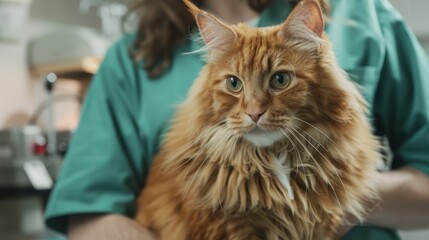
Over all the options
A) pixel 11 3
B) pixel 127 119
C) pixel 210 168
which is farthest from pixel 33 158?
pixel 210 168

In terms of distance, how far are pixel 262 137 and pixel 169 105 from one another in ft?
0.44

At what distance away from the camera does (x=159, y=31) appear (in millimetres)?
463

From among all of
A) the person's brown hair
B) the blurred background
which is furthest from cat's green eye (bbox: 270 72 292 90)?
the blurred background

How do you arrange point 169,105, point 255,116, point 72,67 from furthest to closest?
point 72,67 → point 169,105 → point 255,116

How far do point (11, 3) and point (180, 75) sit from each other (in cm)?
56

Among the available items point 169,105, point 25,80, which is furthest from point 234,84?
point 25,80

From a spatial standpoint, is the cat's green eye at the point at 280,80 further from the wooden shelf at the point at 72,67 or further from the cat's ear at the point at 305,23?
the wooden shelf at the point at 72,67

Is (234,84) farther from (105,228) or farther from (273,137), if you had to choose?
(105,228)

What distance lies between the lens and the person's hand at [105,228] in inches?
19.1

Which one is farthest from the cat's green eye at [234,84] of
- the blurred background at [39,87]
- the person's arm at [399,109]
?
the blurred background at [39,87]

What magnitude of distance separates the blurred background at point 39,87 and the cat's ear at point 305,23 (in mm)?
272

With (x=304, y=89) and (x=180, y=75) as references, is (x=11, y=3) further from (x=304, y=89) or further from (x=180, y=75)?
(x=304, y=89)

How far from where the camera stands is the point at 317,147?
0.35 meters

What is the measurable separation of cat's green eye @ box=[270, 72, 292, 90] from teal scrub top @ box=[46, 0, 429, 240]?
0.15 ft
